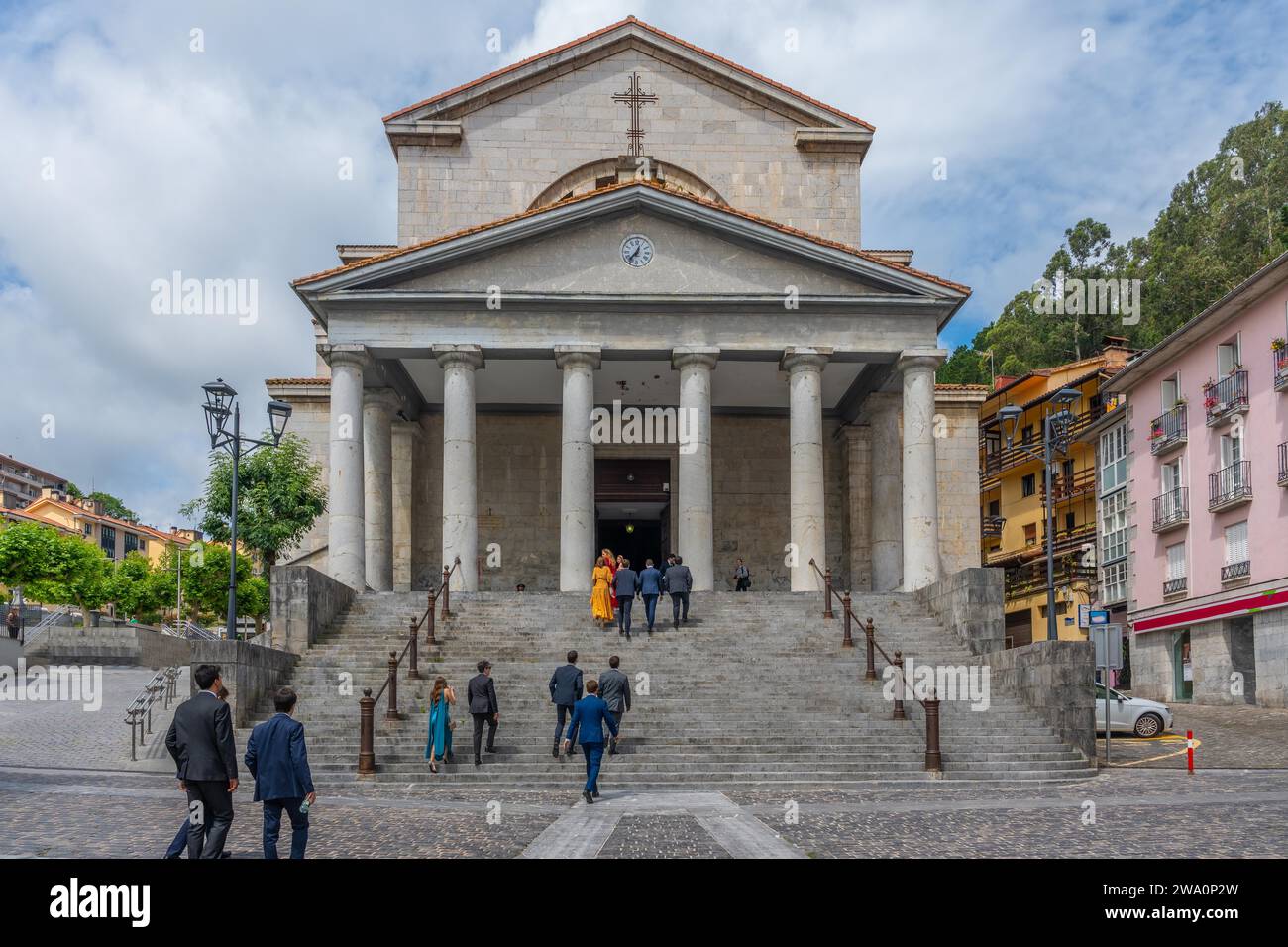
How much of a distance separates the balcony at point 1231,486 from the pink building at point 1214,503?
0.12 feet

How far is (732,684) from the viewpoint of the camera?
21594 mm

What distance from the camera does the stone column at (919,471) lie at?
1134 inches

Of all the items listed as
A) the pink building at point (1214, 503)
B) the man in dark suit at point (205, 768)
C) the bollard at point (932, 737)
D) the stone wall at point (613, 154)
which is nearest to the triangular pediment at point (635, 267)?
the stone wall at point (613, 154)

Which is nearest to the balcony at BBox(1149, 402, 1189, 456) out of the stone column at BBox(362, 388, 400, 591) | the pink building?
the pink building

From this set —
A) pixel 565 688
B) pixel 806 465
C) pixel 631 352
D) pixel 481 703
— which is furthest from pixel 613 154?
pixel 481 703

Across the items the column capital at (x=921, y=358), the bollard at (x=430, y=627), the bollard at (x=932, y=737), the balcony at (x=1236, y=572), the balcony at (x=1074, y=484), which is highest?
the column capital at (x=921, y=358)

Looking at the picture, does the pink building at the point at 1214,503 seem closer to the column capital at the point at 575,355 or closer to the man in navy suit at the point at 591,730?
the column capital at the point at 575,355

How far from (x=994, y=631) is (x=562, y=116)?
20310mm

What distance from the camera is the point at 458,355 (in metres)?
28.9

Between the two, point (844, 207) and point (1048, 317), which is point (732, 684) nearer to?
point (844, 207)

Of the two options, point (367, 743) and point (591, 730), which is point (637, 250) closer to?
point (367, 743)

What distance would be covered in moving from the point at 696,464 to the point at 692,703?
9243 mm

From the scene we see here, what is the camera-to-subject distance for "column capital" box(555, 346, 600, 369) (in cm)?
2894
